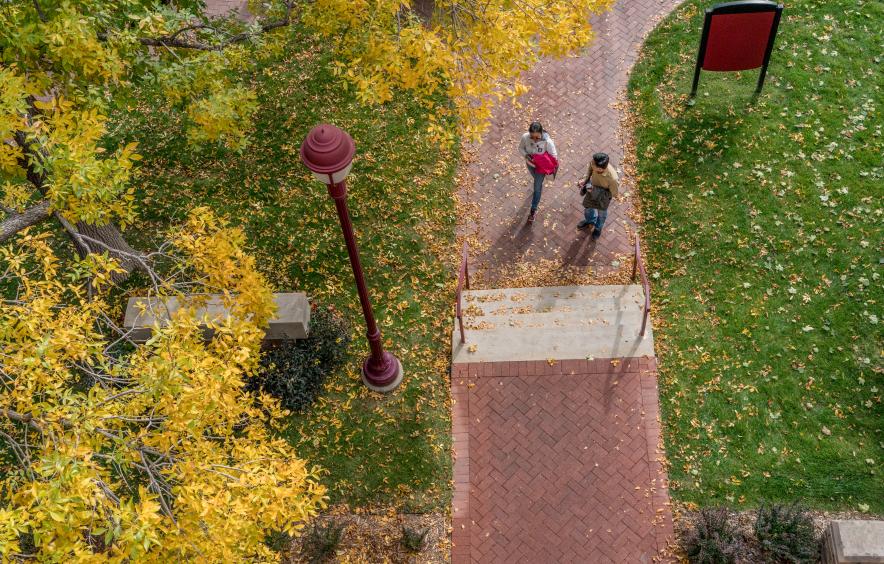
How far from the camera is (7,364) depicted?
20.7 ft

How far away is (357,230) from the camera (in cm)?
1191

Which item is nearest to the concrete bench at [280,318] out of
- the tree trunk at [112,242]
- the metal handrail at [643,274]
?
the tree trunk at [112,242]

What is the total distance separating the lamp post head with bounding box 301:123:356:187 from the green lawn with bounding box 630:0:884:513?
17.7 feet

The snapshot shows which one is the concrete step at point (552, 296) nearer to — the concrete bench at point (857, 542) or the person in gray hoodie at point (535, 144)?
the person in gray hoodie at point (535, 144)

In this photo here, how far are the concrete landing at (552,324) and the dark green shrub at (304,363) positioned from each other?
162 cm

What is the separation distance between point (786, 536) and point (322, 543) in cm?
514

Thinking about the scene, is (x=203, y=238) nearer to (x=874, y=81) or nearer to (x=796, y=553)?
(x=796, y=553)

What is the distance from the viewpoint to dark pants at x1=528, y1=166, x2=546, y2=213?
36.9 ft

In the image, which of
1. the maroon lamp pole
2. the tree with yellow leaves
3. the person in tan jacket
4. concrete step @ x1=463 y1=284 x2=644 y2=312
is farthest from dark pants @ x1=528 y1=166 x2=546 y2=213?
the maroon lamp pole

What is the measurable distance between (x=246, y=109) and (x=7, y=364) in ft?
15.7

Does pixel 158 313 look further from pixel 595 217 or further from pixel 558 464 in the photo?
pixel 595 217

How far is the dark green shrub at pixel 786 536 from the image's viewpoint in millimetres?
8422

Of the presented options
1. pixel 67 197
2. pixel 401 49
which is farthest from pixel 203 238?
pixel 401 49

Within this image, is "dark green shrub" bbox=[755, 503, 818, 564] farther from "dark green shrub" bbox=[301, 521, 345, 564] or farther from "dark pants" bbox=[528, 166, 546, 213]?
"dark pants" bbox=[528, 166, 546, 213]
